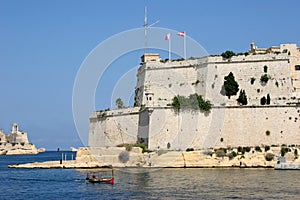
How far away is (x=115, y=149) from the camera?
35.6m

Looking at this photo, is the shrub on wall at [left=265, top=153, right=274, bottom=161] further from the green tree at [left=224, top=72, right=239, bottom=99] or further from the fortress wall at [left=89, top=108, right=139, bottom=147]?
the fortress wall at [left=89, top=108, right=139, bottom=147]

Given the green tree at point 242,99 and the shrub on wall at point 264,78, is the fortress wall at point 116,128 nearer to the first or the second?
the green tree at point 242,99

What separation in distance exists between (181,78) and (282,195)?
19.6m

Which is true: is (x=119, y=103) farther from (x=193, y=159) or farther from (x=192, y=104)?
(x=193, y=159)

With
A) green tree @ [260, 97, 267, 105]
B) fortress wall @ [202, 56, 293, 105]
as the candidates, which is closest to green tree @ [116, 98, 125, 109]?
fortress wall @ [202, 56, 293, 105]

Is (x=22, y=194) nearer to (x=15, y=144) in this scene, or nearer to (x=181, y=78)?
(x=181, y=78)

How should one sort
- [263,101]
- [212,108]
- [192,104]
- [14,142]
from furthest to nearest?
[14,142]
[263,101]
[192,104]
[212,108]

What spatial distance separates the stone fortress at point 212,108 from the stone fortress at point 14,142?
56.4m

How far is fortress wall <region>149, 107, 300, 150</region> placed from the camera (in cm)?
3534

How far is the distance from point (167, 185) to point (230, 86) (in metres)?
14.6

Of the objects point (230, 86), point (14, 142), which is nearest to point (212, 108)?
point (230, 86)

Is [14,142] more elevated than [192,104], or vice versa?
[192,104]

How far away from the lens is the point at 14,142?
3851 inches

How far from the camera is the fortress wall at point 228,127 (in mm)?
35344
